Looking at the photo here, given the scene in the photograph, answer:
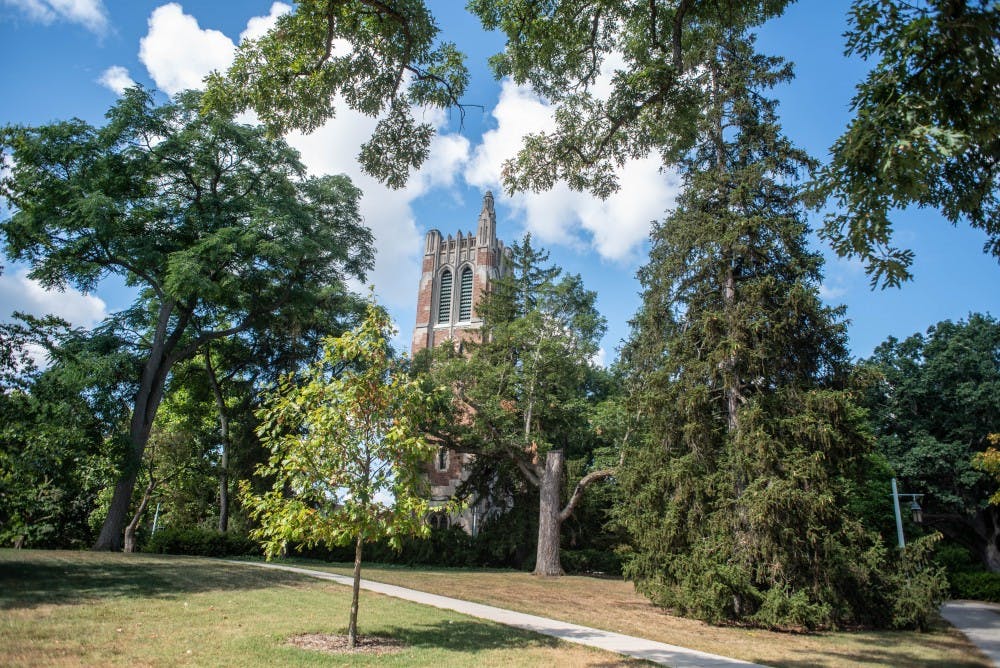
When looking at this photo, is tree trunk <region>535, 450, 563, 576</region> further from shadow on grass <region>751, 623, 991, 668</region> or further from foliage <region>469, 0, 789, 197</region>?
foliage <region>469, 0, 789, 197</region>

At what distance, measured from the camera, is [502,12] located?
22.8ft

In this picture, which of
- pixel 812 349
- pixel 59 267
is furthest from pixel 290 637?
pixel 59 267

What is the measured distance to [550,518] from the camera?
21750 millimetres

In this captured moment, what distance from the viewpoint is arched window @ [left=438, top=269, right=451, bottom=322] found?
1793 inches

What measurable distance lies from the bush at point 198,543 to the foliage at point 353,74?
720 inches

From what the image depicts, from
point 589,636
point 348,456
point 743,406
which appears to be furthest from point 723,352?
point 348,456

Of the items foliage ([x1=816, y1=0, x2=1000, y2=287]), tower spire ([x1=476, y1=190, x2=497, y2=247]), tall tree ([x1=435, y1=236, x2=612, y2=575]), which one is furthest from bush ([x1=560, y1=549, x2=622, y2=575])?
tower spire ([x1=476, y1=190, x2=497, y2=247])

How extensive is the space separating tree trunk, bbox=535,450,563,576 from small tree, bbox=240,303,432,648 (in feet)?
46.8

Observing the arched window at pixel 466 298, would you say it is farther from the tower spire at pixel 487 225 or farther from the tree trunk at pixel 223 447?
the tree trunk at pixel 223 447

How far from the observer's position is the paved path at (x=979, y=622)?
10875mm

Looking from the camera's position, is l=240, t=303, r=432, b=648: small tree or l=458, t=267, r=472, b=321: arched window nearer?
l=240, t=303, r=432, b=648: small tree

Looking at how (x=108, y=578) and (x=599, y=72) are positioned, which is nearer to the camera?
(x=599, y=72)

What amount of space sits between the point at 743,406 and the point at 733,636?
4.51 metres

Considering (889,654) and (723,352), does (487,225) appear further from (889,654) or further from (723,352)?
(889,654)
